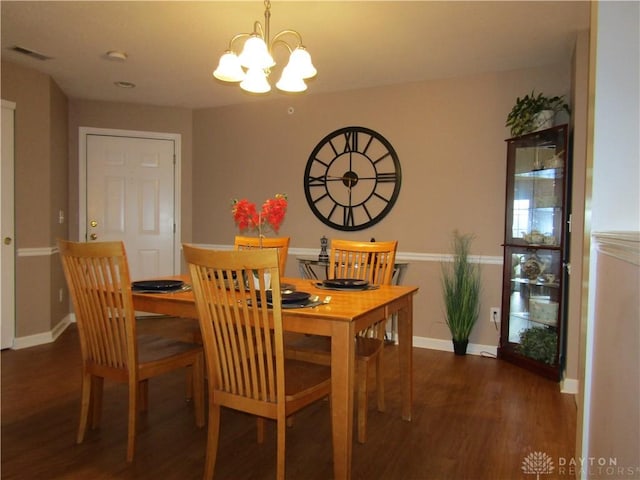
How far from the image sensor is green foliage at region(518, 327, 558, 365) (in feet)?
10.7

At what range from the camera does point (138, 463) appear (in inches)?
81.0

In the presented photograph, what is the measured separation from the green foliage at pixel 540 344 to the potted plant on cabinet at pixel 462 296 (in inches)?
17.5

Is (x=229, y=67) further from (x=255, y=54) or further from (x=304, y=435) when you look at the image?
(x=304, y=435)

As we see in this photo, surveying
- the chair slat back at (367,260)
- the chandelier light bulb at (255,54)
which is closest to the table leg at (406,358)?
the chair slat back at (367,260)

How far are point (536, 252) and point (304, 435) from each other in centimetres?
224

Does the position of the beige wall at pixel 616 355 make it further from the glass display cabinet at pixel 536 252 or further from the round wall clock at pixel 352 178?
the round wall clock at pixel 352 178

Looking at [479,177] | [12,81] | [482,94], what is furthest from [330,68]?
[12,81]

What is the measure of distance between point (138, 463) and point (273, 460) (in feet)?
1.98

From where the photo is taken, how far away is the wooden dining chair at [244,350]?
1.63m

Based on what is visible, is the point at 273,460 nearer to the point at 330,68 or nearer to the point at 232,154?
the point at 330,68

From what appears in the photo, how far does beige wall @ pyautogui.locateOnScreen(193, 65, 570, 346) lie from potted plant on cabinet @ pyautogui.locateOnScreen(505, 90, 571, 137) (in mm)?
254

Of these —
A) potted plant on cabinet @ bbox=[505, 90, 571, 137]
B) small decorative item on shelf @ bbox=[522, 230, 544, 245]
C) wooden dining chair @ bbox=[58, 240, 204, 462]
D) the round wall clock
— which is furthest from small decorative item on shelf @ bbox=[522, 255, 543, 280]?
wooden dining chair @ bbox=[58, 240, 204, 462]

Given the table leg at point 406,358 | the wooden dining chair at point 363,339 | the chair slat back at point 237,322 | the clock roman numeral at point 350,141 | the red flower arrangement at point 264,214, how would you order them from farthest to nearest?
1. the clock roman numeral at point 350,141
2. the table leg at point 406,358
3. the wooden dining chair at point 363,339
4. the red flower arrangement at point 264,214
5. the chair slat back at point 237,322

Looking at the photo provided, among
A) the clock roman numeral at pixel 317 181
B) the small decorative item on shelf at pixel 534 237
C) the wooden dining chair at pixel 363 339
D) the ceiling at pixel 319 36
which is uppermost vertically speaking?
the ceiling at pixel 319 36
